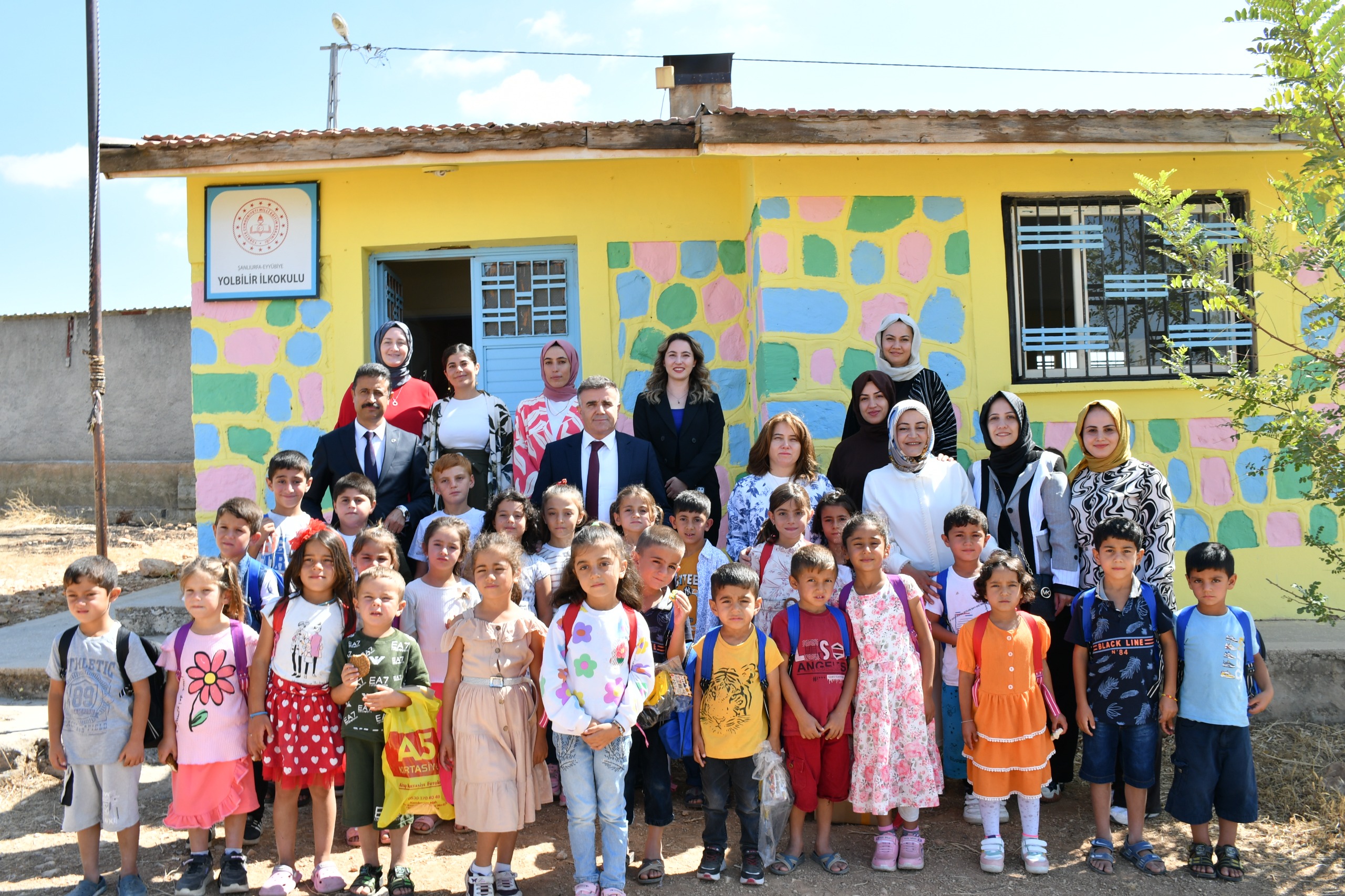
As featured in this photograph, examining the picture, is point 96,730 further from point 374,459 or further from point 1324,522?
point 1324,522

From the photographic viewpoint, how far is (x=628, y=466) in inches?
169

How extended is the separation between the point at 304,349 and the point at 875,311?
357 cm

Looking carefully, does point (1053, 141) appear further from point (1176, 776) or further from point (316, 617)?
point (316, 617)

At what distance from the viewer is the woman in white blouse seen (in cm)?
396

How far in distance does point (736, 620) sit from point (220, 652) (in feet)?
5.82

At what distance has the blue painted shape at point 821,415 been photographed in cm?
565

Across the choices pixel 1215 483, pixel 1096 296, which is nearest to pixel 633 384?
pixel 1096 296

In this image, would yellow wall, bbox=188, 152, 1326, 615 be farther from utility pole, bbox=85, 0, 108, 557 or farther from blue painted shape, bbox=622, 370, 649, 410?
utility pole, bbox=85, 0, 108, 557

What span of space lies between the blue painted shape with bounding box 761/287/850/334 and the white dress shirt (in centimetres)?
169

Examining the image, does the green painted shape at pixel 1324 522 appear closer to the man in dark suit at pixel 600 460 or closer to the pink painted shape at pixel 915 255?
the pink painted shape at pixel 915 255

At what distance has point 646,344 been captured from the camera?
6.02m

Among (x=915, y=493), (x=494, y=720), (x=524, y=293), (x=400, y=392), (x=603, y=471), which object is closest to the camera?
(x=494, y=720)

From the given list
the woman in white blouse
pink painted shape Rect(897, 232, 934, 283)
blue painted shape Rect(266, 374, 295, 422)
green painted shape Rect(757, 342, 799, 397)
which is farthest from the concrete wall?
the woman in white blouse

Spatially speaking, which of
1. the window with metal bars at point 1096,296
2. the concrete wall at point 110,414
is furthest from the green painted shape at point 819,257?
the concrete wall at point 110,414
